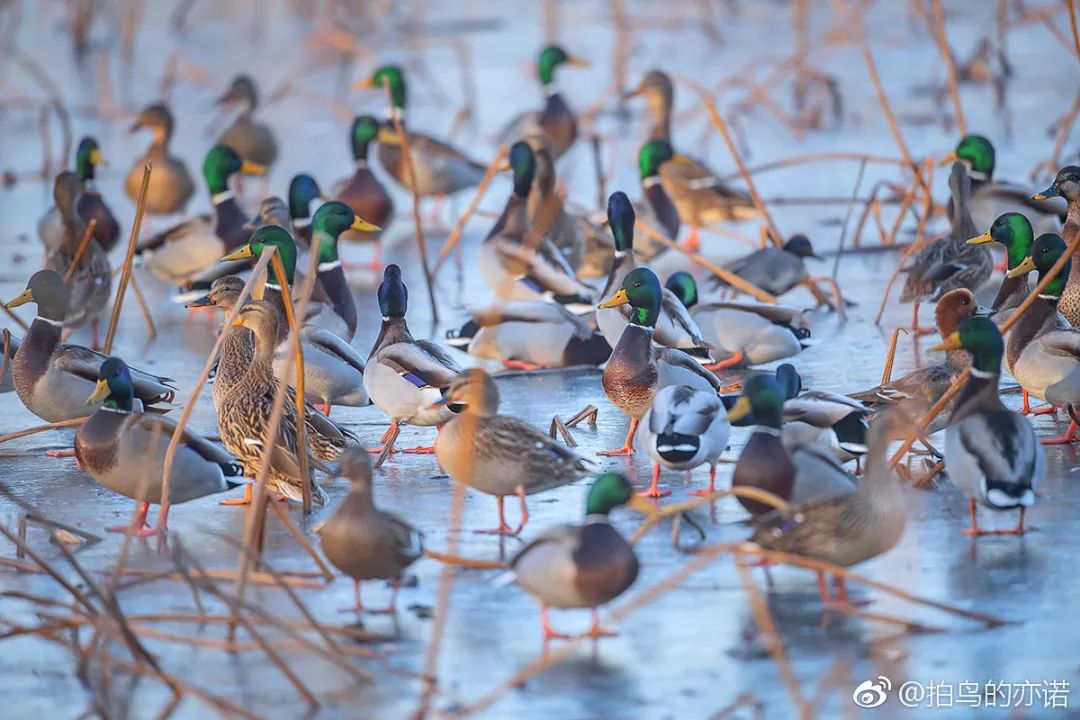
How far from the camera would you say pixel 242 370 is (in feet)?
20.4

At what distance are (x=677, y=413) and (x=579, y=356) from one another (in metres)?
2.02

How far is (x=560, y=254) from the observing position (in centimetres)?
831

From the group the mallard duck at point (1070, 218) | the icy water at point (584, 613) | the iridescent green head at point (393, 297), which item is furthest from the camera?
the mallard duck at point (1070, 218)

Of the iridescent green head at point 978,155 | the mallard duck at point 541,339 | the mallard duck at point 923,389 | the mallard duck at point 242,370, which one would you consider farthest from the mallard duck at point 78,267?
the iridescent green head at point 978,155

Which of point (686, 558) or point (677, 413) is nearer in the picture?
point (686, 558)

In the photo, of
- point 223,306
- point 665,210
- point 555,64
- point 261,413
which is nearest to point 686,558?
point 261,413

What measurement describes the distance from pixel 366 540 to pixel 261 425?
1.19 metres

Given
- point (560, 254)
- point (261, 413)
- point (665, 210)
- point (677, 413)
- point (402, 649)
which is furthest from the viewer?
point (665, 210)

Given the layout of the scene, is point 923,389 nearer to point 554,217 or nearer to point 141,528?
point 141,528

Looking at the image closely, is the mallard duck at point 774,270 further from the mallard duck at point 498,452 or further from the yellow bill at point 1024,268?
the mallard duck at point 498,452

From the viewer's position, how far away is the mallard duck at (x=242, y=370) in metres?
5.87

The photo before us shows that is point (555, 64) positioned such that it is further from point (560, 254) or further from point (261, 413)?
point (261, 413)

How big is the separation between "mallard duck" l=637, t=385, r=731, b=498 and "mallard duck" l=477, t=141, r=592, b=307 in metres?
2.25

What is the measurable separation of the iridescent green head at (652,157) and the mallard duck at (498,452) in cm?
465
